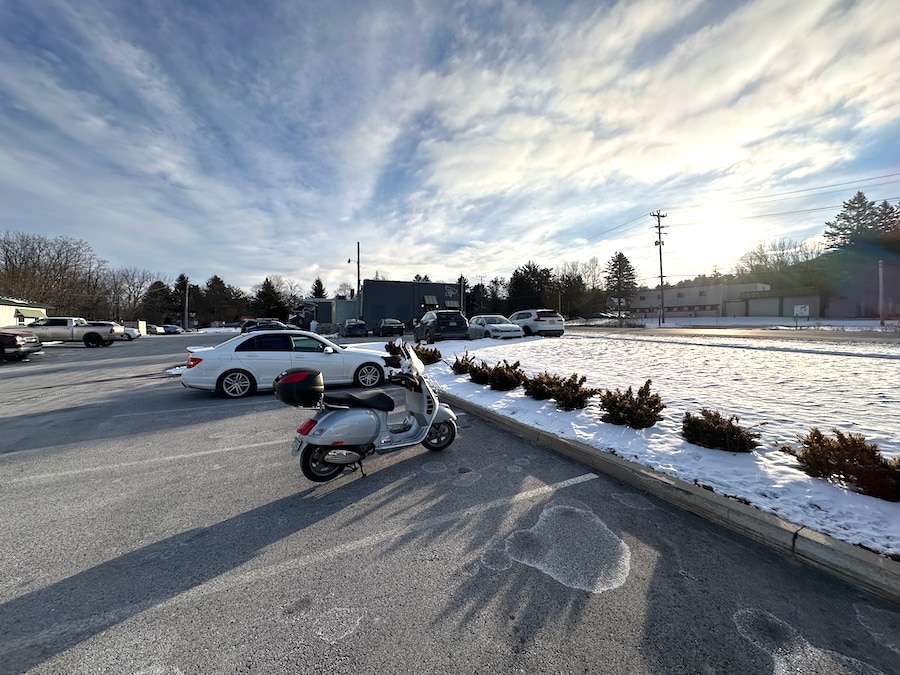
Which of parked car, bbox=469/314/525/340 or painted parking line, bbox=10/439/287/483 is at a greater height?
parked car, bbox=469/314/525/340

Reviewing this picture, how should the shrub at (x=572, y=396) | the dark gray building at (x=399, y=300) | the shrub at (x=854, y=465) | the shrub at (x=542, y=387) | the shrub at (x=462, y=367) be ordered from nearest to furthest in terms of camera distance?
the shrub at (x=854, y=465) → the shrub at (x=572, y=396) → the shrub at (x=542, y=387) → the shrub at (x=462, y=367) → the dark gray building at (x=399, y=300)

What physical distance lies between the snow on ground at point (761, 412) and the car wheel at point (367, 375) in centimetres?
161

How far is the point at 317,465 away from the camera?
4098mm

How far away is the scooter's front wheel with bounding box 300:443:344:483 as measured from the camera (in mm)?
3992

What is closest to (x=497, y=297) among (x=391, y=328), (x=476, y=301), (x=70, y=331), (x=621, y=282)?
(x=476, y=301)

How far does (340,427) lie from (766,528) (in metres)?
3.75

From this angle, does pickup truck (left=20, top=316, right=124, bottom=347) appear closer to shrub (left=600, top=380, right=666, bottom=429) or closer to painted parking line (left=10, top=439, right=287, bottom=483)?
painted parking line (left=10, top=439, right=287, bottom=483)

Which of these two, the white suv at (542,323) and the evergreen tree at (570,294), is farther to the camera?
the evergreen tree at (570,294)

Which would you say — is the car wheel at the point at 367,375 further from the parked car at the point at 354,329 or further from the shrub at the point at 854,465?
the parked car at the point at 354,329

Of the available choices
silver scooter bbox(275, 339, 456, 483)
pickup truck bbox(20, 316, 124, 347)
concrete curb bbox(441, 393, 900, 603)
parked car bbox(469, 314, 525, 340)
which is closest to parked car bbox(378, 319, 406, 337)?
parked car bbox(469, 314, 525, 340)

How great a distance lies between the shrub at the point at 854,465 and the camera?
122 inches

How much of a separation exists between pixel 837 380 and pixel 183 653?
32.3ft

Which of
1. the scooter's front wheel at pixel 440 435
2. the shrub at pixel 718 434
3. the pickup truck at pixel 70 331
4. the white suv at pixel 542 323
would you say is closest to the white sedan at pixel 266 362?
the scooter's front wheel at pixel 440 435

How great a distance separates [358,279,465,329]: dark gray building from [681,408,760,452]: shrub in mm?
40032
